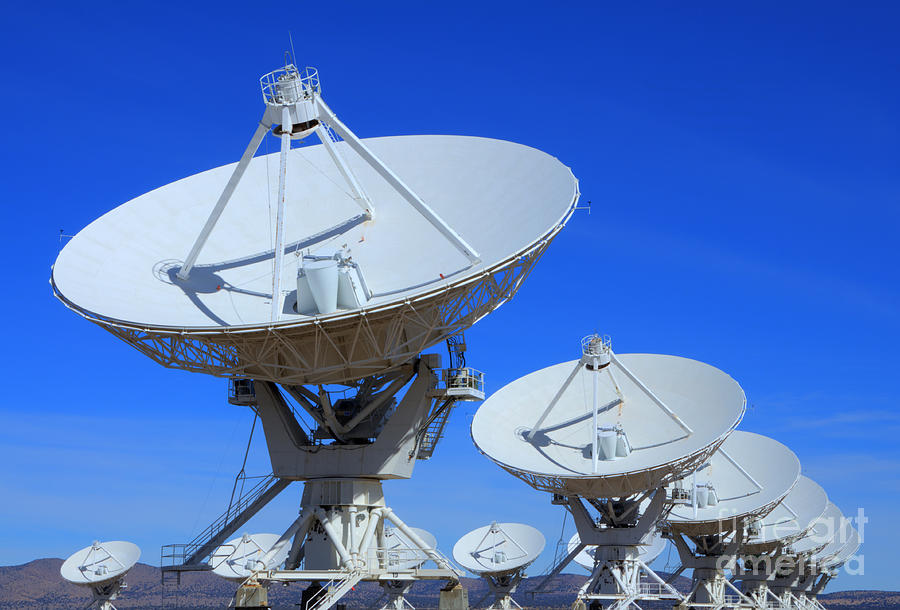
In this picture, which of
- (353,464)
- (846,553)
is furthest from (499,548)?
(846,553)

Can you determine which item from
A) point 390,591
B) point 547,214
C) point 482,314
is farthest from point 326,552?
point 390,591

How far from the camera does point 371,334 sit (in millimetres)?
28375

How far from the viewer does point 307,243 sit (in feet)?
111

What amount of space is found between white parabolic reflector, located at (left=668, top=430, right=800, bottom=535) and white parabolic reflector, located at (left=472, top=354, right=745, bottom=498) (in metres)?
9.03

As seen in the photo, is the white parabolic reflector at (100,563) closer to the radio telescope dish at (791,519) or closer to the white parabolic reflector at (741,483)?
→ the white parabolic reflector at (741,483)

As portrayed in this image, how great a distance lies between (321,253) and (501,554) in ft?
76.7

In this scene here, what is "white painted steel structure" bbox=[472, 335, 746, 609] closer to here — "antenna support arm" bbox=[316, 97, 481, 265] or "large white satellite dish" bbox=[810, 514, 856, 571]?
"antenna support arm" bbox=[316, 97, 481, 265]

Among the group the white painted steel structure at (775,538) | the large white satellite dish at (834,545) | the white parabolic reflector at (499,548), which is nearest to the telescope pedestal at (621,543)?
the white parabolic reflector at (499,548)

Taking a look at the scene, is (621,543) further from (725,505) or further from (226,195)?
(226,195)

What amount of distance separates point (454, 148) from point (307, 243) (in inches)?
232

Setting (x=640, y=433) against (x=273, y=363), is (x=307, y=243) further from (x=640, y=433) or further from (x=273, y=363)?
(x=640, y=433)

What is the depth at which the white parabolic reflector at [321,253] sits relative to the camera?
28.3 m

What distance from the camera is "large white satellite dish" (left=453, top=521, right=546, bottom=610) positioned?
50781 mm

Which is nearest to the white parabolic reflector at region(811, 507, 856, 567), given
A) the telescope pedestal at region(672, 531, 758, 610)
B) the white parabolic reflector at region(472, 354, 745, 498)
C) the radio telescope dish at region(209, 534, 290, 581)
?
the telescope pedestal at region(672, 531, 758, 610)
